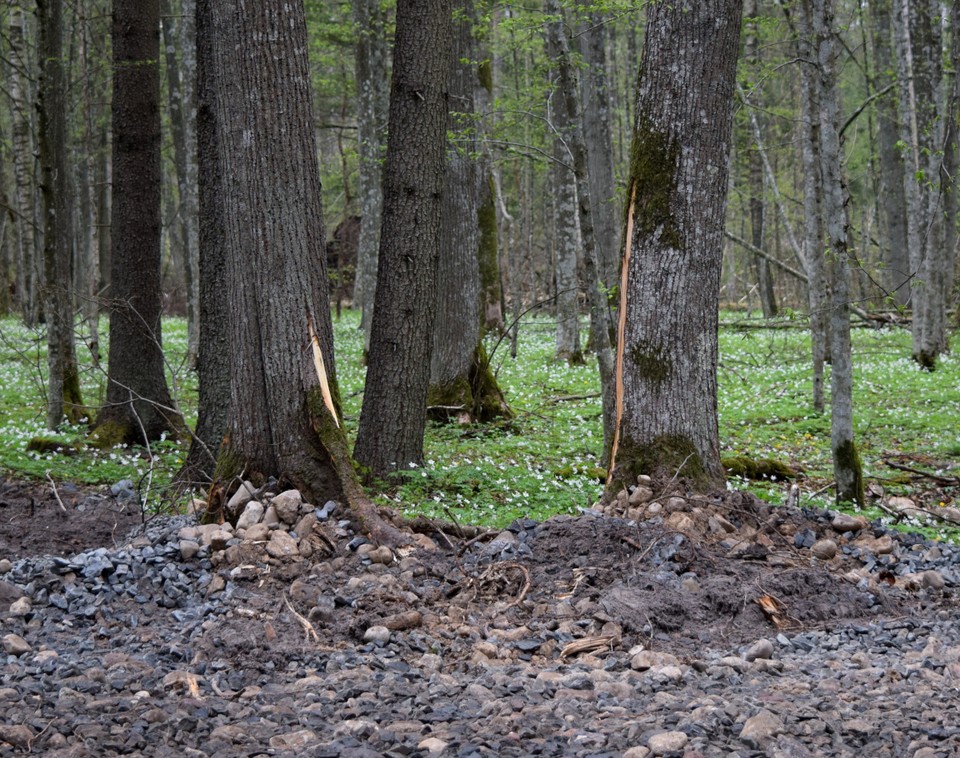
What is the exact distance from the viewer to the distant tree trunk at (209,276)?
8.28 metres

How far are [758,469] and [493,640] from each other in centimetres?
520

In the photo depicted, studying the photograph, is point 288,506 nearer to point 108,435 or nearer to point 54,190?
point 108,435

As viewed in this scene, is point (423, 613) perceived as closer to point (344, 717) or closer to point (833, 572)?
point (344, 717)

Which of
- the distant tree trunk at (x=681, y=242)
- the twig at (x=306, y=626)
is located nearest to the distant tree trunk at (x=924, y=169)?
the distant tree trunk at (x=681, y=242)

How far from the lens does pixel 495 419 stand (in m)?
11.8

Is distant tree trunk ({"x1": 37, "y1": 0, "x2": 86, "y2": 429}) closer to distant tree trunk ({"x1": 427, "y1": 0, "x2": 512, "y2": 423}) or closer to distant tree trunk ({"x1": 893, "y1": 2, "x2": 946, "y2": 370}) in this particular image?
distant tree trunk ({"x1": 427, "y1": 0, "x2": 512, "y2": 423})

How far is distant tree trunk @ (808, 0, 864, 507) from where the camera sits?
7805mm

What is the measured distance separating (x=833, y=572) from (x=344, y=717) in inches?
132

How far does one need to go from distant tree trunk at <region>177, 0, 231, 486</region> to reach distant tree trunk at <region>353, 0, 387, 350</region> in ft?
20.7

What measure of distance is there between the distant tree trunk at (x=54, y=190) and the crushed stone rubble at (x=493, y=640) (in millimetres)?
5399

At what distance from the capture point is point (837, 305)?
793 centimetres

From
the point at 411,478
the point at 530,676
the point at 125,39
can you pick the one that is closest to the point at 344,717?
the point at 530,676

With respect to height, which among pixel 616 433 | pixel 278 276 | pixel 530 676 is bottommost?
pixel 530 676

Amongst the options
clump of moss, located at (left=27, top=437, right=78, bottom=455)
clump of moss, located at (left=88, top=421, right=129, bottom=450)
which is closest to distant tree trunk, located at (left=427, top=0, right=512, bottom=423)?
clump of moss, located at (left=88, top=421, right=129, bottom=450)
